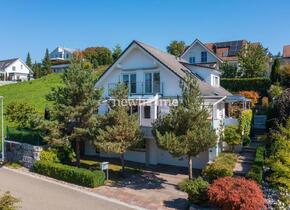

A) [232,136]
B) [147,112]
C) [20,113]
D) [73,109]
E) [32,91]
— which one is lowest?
[232,136]

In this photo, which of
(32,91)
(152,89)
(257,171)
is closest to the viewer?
(257,171)

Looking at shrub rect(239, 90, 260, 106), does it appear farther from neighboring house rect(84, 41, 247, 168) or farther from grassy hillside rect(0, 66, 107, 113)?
grassy hillside rect(0, 66, 107, 113)

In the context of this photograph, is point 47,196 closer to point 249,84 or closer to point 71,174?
point 71,174

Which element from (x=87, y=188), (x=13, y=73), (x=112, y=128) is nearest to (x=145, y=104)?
(x=112, y=128)

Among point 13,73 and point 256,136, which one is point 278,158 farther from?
point 13,73

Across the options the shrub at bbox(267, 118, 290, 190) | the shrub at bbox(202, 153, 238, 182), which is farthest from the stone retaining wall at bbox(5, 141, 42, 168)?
the shrub at bbox(267, 118, 290, 190)

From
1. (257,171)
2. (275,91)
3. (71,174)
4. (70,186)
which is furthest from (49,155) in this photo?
(275,91)
